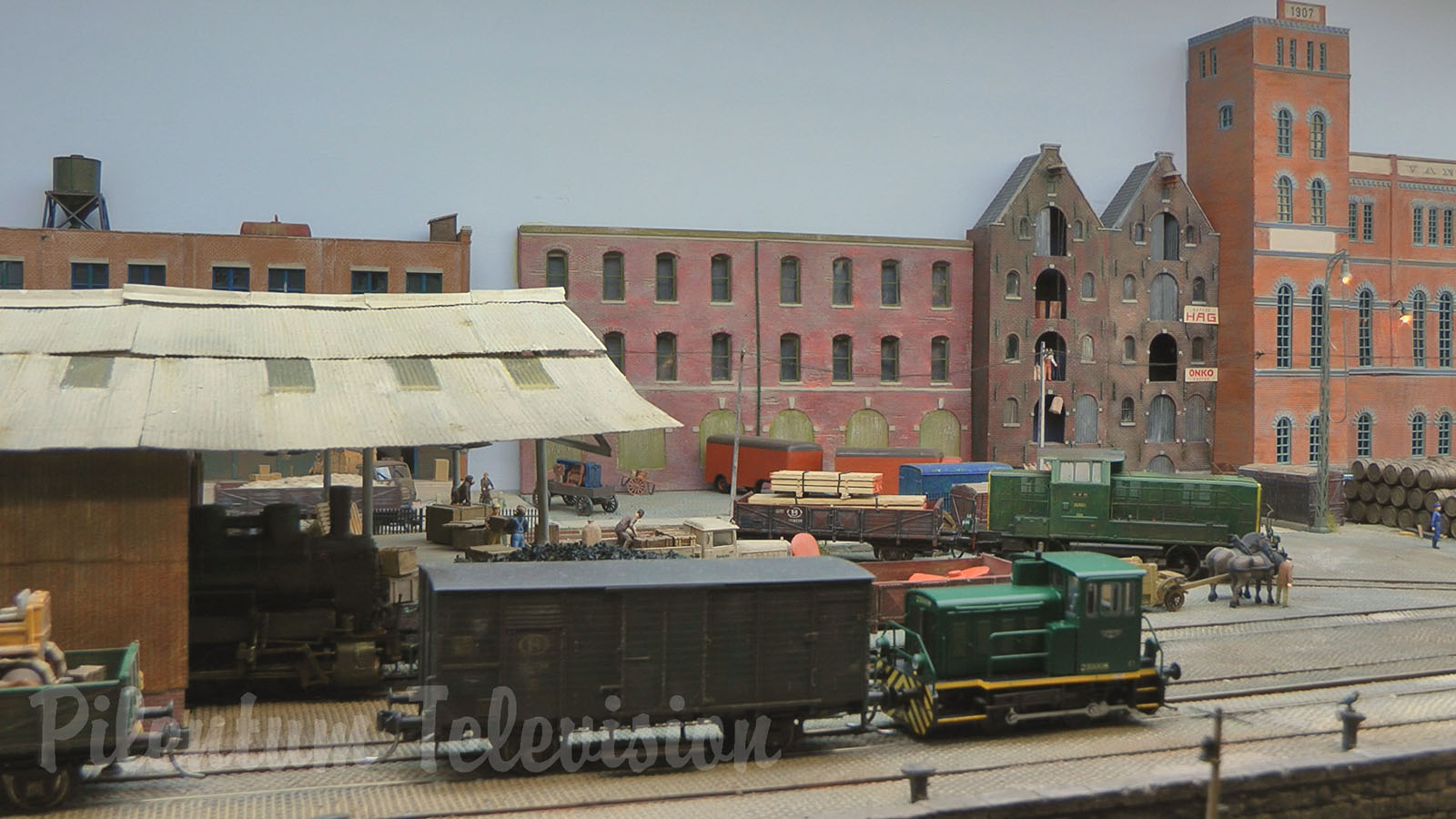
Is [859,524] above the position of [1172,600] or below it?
above

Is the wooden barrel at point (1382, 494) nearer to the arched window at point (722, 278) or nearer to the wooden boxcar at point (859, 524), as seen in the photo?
the wooden boxcar at point (859, 524)

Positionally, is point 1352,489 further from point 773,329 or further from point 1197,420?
point 773,329

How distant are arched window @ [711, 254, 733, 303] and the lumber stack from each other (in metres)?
16.3

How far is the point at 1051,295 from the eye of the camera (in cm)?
5391

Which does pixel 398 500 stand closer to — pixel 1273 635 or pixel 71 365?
pixel 71 365

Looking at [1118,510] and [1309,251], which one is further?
[1309,251]

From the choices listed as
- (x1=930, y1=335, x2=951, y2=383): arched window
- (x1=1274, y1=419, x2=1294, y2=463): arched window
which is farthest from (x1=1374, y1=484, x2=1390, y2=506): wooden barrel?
(x1=930, y1=335, x2=951, y2=383): arched window

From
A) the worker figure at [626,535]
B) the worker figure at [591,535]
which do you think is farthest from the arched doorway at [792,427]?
the worker figure at [626,535]

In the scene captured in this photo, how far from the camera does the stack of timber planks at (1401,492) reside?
3997 centimetres

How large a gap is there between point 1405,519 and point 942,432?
1854cm

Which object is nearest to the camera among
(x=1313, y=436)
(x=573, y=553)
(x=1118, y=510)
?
(x=573, y=553)

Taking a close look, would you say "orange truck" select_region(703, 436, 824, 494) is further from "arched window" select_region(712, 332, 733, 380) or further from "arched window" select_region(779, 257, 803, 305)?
"arched window" select_region(779, 257, 803, 305)

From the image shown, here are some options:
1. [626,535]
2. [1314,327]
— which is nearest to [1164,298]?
[1314,327]

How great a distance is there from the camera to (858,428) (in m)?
51.8
